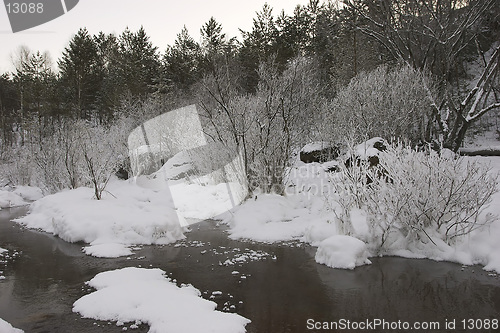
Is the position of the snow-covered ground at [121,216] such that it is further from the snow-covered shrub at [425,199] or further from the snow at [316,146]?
the snow-covered shrub at [425,199]

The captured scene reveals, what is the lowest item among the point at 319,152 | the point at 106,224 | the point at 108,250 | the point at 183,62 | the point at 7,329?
the point at 319,152

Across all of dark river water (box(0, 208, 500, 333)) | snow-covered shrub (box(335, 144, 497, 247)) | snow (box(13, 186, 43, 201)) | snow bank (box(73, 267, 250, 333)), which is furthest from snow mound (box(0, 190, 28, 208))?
snow-covered shrub (box(335, 144, 497, 247))

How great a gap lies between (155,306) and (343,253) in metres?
4.07

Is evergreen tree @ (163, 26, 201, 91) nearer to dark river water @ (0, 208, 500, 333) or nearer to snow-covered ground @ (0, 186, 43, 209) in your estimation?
snow-covered ground @ (0, 186, 43, 209)

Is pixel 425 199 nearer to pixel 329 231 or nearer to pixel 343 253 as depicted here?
pixel 343 253

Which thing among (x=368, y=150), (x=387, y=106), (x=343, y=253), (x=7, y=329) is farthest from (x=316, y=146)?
(x=7, y=329)

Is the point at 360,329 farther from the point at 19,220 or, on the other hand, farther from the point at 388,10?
the point at 388,10

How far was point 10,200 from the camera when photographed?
760 inches

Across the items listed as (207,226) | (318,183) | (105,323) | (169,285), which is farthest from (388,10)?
(105,323)

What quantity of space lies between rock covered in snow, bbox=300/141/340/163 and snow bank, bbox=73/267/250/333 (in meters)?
12.0

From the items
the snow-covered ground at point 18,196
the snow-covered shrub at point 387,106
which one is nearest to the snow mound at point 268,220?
the snow-covered shrub at point 387,106

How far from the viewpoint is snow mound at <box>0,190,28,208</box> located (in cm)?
1869

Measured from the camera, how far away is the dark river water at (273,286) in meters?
5.36

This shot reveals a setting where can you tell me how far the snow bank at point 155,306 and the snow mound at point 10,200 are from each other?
1499cm
